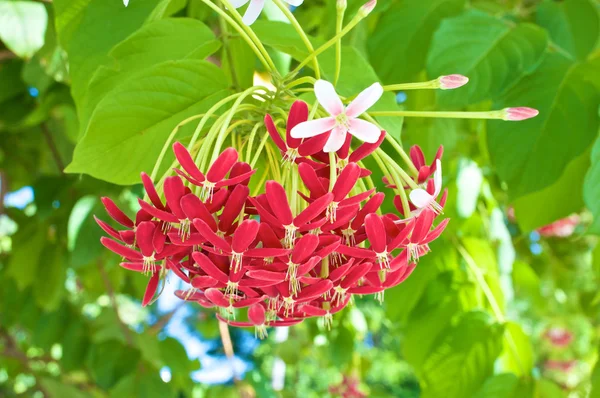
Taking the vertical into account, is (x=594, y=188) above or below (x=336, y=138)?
below

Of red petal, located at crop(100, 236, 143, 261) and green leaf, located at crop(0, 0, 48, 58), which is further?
green leaf, located at crop(0, 0, 48, 58)

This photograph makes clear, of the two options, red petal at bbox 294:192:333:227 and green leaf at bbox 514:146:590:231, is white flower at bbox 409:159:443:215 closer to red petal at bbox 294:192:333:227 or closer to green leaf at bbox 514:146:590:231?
red petal at bbox 294:192:333:227

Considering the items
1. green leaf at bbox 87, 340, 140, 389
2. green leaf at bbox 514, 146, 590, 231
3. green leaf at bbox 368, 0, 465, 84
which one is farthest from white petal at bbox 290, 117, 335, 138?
green leaf at bbox 87, 340, 140, 389

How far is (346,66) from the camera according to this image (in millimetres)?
561

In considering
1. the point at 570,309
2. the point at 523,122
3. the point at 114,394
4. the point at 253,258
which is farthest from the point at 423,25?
the point at 570,309

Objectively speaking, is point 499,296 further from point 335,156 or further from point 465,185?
point 335,156

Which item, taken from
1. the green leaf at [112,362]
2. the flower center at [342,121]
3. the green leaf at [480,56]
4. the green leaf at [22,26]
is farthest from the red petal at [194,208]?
the green leaf at [112,362]

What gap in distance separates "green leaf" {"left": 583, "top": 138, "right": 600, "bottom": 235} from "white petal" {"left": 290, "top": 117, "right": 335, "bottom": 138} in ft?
1.14

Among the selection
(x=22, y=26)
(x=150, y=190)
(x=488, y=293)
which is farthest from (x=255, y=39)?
(x=488, y=293)

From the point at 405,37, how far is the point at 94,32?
0.41 metres

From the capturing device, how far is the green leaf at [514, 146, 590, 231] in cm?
87

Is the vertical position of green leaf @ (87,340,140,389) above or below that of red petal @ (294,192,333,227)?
below

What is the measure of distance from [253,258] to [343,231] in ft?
0.23

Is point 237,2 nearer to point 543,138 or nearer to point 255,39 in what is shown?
point 255,39
